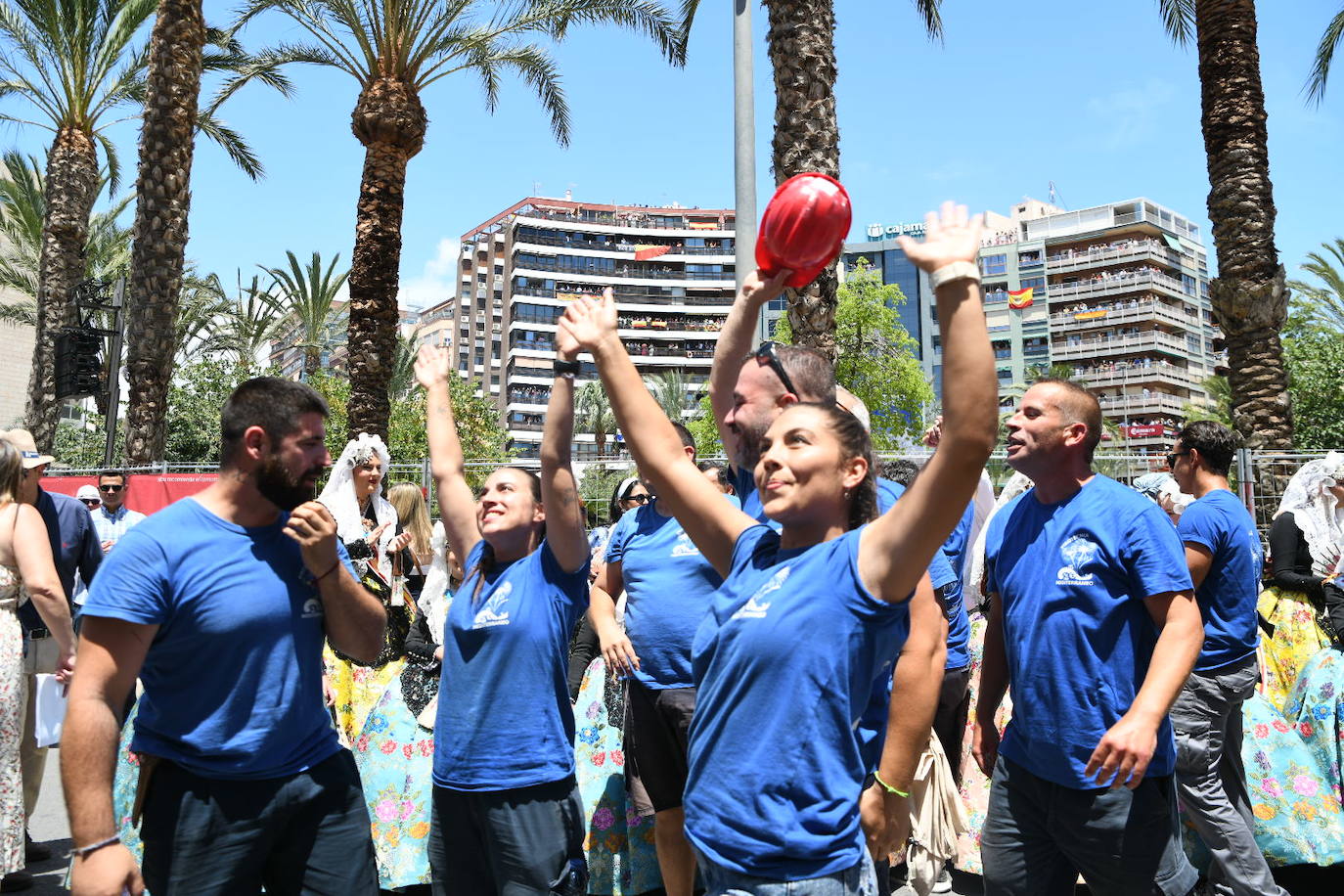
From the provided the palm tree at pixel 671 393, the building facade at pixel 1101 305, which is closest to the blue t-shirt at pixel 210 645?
the palm tree at pixel 671 393

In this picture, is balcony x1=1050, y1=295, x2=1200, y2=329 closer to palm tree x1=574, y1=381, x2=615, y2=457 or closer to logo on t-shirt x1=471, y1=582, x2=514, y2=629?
palm tree x1=574, y1=381, x2=615, y2=457

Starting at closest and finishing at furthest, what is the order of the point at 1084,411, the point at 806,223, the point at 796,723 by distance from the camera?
the point at 796,723 → the point at 806,223 → the point at 1084,411

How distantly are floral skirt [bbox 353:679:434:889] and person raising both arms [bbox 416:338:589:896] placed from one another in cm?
199

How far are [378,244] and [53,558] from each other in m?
7.76

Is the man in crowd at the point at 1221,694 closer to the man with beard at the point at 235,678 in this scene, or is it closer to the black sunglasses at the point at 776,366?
the black sunglasses at the point at 776,366

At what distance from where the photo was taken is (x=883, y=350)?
3691 centimetres

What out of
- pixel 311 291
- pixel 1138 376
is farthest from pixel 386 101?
pixel 1138 376

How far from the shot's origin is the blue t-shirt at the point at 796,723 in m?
2.21

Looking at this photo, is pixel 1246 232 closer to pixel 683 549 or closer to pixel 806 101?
pixel 806 101

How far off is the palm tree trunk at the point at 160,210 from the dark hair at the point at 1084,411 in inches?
485

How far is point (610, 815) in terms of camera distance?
5523mm

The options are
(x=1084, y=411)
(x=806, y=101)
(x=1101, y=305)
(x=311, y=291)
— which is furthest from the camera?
(x=1101, y=305)

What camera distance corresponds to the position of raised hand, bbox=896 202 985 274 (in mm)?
2117

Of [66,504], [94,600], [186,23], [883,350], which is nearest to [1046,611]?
[94,600]
